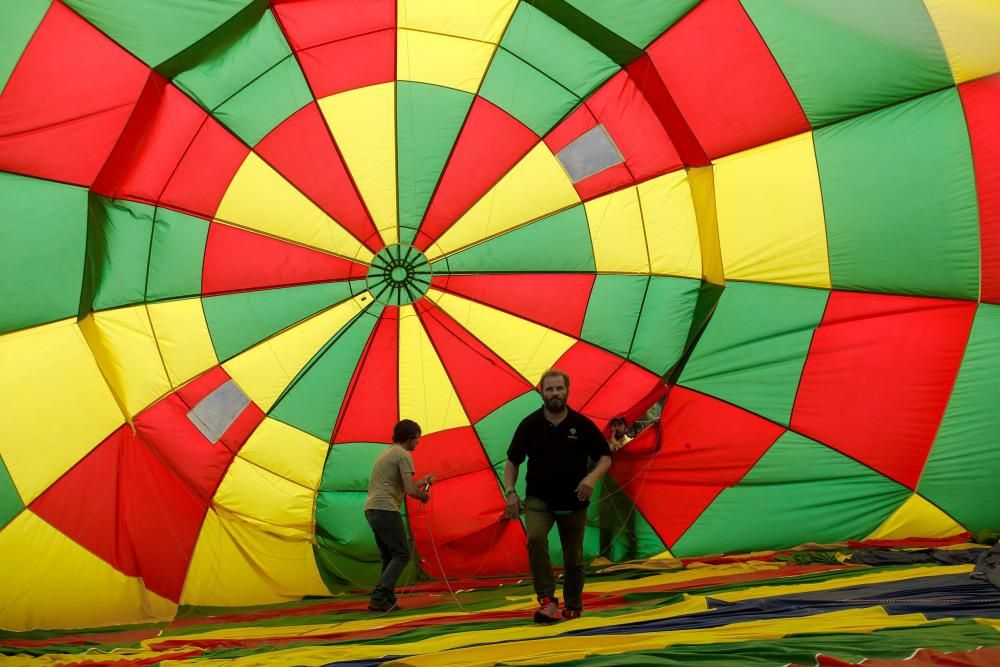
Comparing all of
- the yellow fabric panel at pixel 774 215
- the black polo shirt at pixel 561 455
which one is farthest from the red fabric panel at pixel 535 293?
the black polo shirt at pixel 561 455

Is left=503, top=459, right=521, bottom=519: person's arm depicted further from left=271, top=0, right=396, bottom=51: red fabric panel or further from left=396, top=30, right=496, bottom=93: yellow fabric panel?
left=271, top=0, right=396, bottom=51: red fabric panel

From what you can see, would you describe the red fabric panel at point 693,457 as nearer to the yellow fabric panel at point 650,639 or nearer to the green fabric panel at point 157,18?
the yellow fabric panel at point 650,639

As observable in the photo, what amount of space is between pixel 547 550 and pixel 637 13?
104 inches

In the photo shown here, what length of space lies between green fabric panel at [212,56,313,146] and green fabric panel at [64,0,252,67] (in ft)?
1.64

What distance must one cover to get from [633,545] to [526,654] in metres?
2.43

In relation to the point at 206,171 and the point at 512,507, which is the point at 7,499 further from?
the point at 512,507

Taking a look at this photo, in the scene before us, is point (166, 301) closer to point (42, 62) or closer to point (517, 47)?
point (42, 62)

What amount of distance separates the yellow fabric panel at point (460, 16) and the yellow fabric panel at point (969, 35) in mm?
2061

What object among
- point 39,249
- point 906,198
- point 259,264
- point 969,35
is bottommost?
point 906,198

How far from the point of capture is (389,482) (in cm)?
527

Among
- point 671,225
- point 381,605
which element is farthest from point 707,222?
point 381,605

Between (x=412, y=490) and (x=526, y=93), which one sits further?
(x=526, y=93)

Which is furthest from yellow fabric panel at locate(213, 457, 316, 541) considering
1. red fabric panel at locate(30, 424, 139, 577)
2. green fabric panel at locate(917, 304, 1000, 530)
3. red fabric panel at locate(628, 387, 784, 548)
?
green fabric panel at locate(917, 304, 1000, 530)

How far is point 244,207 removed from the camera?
19.2 feet
